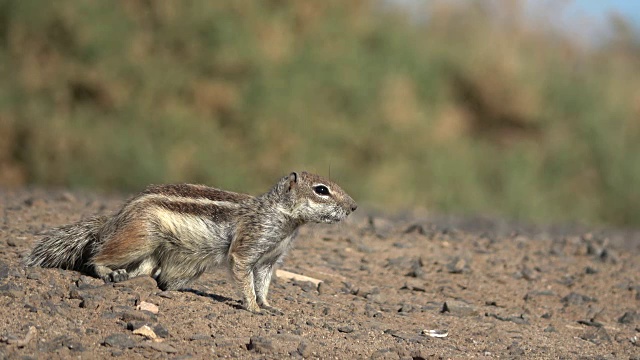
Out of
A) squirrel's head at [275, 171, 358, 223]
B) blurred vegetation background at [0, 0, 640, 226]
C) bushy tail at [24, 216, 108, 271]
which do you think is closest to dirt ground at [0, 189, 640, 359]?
bushy tail at [24, 216, 108, 271]

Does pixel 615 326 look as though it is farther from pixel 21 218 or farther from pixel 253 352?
pixel 21 218

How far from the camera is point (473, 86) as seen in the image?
20312 millimetres

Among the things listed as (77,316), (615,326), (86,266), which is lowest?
(77,316)

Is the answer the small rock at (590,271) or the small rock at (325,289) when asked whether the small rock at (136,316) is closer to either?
the small rock at (325,289)

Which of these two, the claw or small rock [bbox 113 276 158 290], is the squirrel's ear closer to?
small rock [bbox 113 276 158 290]

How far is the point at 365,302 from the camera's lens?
271 inches

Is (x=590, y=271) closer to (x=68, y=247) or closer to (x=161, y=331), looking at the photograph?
(x=68, y=247)

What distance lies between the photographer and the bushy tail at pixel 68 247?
20.5 ft

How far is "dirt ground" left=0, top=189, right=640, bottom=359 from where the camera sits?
5223 millimetres

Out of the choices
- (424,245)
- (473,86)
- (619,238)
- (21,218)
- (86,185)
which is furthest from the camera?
(473,86)

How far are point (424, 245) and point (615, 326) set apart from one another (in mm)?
2145

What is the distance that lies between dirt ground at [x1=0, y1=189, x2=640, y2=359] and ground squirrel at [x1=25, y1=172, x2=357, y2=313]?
0.55ft

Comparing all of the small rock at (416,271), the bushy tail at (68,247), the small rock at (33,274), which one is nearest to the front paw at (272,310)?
the bushy tail at (68,247)

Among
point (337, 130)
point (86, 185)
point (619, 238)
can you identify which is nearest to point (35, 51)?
point (86, 185)
